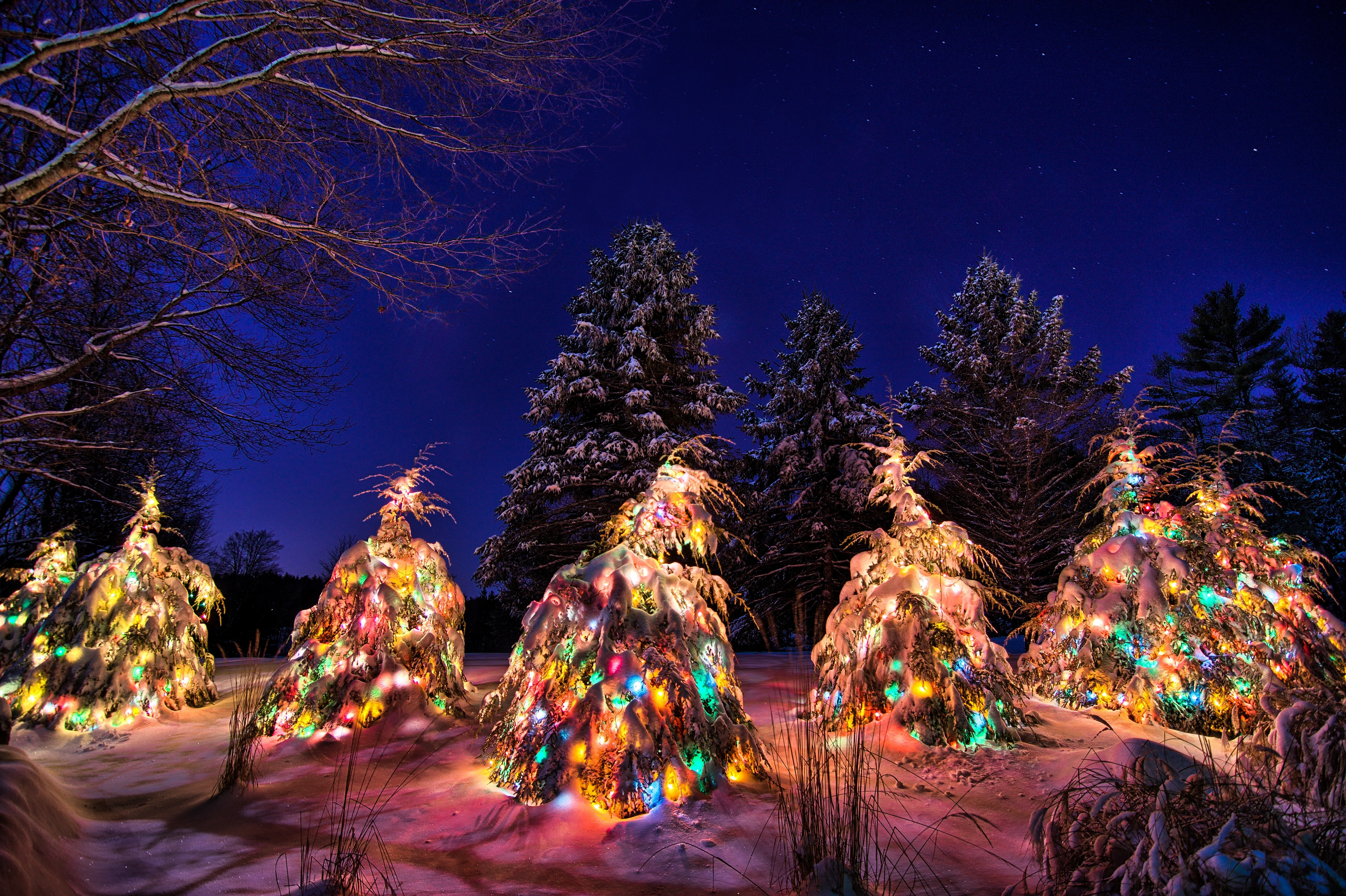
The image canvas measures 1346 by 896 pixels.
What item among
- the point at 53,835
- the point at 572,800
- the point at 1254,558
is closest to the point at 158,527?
the point at 53,835

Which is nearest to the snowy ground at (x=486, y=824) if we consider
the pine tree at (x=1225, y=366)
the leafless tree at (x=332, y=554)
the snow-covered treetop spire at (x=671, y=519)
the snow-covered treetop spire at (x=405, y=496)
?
the snow-covered treetop spire at (x=671, y=519)

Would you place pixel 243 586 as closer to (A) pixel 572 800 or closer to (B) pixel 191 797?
(B) pixel 191 797

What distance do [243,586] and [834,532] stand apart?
59.1 ft

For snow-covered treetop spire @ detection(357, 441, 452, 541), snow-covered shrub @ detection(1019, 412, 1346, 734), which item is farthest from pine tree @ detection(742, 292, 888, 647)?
snow-covered treetop spire @ detection(357, 441, 452, 541)

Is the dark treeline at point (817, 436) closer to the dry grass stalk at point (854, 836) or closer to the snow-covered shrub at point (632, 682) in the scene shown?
the snow-covered shrub at point (632, 682)

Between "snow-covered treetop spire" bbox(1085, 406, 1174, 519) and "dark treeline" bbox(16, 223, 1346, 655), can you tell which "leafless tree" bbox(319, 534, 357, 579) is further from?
"snow-covered treetop spire" bbox(1085, 406, 1174, 519)

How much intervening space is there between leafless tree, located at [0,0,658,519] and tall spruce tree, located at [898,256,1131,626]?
36.0 ft

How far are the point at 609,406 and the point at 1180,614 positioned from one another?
13.5 meters

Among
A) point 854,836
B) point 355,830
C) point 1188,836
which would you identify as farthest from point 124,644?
point 1188,836

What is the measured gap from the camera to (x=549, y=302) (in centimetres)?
1847

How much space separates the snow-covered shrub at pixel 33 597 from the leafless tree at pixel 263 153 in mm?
1671

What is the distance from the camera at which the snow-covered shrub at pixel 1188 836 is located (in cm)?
173

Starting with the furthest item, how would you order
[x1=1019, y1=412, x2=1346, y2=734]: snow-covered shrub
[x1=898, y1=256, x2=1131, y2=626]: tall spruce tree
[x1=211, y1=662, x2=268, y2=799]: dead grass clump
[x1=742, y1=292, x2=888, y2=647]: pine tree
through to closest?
[x1=742, y1=292, x2=888, y2=647]: pine tree < [x1=898, y1=256, x2=1131, y2=626]: tall spruce tree < [x1=1019, y1=412, x2=1346, y2=734]: snow-covered shrub < [x1=211, y1=662, x2=268, y2=799]: dead grass clump

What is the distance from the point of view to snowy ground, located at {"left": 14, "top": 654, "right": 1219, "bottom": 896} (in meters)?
2.93
